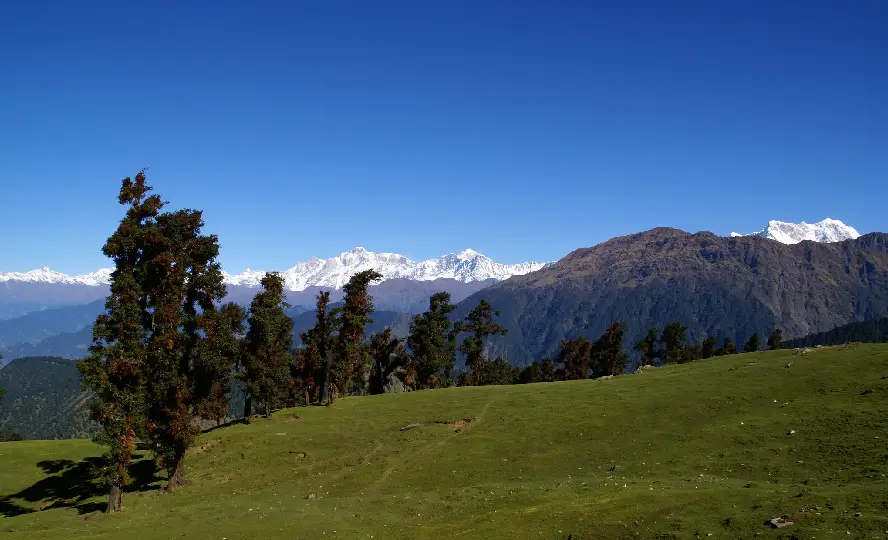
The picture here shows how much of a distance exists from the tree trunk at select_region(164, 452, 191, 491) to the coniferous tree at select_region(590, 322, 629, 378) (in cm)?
10798

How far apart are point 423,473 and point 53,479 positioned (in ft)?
144

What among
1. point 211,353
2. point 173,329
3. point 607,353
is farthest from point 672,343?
point 173,329

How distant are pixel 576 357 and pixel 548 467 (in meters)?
103

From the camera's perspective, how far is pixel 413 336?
383 feet

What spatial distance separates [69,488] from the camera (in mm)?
64312

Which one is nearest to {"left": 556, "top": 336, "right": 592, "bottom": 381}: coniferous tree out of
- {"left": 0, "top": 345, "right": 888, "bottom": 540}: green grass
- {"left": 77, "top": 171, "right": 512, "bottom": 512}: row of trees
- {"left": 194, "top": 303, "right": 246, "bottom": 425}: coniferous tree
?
{"left": 0, "top": 345, "right": 888, "bottom": 540}: green grass

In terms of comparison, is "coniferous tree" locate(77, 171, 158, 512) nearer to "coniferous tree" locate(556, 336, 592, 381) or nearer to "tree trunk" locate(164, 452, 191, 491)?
"tree trunk" locate(164, 452, 191, 491)

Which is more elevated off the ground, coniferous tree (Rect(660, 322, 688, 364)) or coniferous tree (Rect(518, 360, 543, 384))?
coniferous tree (Rect(660, 322, 688, 364))

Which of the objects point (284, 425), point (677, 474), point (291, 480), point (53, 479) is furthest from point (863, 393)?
point (53, 479)

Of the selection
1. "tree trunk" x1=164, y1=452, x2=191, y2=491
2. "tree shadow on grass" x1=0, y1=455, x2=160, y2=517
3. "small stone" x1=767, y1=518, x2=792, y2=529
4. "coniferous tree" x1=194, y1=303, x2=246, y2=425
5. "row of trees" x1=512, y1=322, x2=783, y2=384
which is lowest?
"tree shadow on grass" x1=0, y1=455, x2=160, y2=517

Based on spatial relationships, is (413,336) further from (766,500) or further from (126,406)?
(766,500)

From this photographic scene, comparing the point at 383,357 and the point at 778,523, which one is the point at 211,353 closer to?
the point at 778,523

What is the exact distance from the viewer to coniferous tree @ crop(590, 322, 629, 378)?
148 metres

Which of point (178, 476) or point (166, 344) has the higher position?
point (166, 344)
